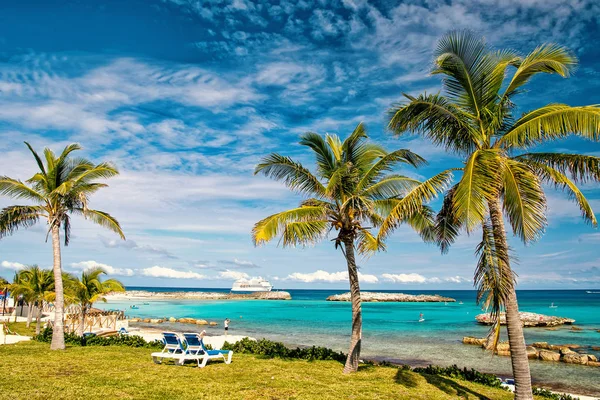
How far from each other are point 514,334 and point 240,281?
180944mm

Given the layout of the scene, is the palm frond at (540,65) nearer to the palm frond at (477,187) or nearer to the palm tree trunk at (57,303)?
the palm frond at (477,187)

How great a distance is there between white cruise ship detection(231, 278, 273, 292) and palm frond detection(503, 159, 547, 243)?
173353 millimetres

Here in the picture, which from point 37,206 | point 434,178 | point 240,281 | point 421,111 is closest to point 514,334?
point 434,178

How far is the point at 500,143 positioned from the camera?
347 inches

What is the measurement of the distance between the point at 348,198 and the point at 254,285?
172m

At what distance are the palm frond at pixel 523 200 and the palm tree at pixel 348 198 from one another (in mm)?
3297

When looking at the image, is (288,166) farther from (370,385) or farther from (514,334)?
(514,334)

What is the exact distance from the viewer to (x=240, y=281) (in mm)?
183125

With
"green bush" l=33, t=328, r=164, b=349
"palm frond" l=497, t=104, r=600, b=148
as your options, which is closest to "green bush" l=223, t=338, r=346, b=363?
"green bush" l=33, t=328, r=164, b=349

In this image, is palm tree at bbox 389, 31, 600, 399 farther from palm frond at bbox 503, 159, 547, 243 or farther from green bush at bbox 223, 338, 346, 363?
green bush at bbox 223, 338, 346, 363

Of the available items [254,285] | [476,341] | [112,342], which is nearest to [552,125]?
[112,342]

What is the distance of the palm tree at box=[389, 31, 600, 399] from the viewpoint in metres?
7.71

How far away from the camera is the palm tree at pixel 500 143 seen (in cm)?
771

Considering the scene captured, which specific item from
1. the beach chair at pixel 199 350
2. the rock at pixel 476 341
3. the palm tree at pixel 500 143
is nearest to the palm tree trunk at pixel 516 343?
the palm tree at pixel 500 143
